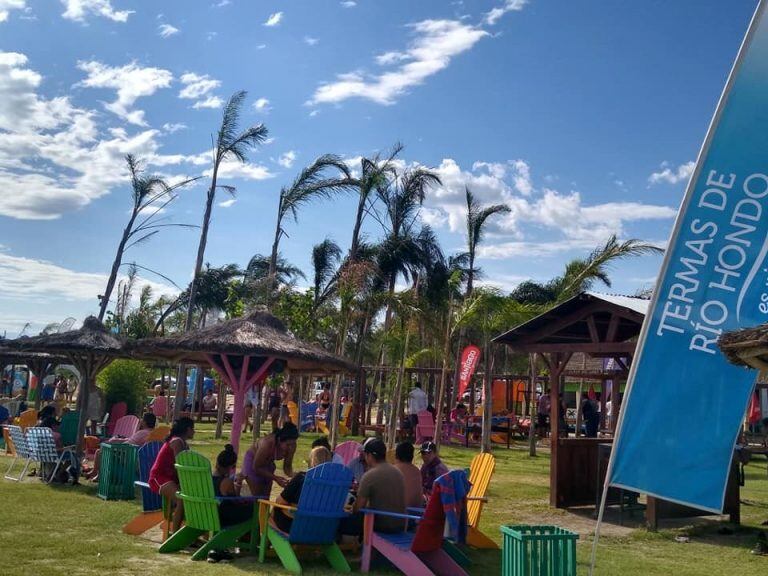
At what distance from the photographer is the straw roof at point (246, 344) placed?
11672 mm

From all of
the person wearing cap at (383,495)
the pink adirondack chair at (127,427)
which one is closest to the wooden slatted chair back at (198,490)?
the person wearing cap at (383,495)

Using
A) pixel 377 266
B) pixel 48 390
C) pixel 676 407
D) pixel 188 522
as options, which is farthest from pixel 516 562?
pixel 48 390

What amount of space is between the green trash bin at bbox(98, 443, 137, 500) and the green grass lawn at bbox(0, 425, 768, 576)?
238mm

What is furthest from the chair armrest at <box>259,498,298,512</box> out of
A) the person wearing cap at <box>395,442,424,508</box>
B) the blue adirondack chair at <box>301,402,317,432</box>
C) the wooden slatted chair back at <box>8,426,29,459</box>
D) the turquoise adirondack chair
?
the blue adirondack chair at <box>301,402,317,432</box>

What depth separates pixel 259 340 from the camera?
11.9m

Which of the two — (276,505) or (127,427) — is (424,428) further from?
(276,505)

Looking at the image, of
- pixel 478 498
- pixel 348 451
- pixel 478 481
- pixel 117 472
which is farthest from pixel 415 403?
pixel 478 498

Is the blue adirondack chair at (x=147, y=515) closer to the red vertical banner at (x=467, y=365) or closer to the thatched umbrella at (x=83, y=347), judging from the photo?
the thatched umbrella at (x=83, y=347)

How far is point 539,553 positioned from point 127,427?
11.2 m

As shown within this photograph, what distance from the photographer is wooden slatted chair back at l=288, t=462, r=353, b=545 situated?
7.28 m

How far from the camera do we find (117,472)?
1107 centimetres

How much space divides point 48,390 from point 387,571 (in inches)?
1115

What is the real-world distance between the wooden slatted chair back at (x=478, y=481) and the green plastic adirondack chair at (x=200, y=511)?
8.61 ft

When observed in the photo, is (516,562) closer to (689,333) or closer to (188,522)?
(689,333)
